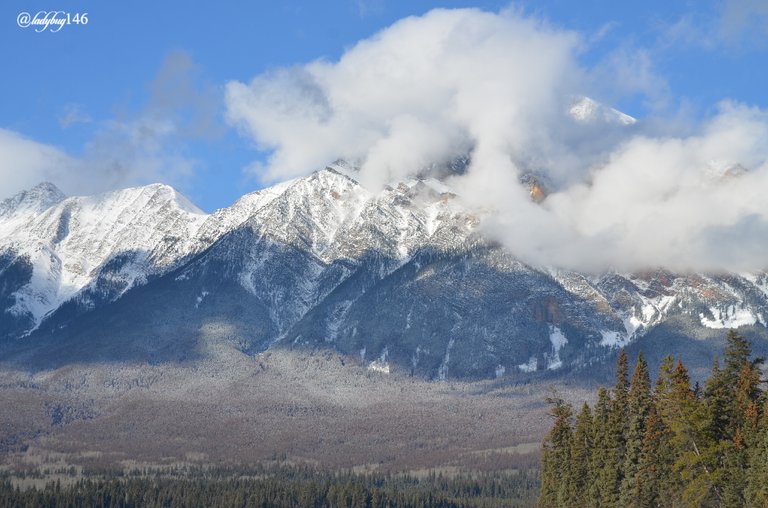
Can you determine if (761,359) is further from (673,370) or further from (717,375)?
(673,370)

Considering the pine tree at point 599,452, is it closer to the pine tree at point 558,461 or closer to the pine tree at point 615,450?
the pine tree at point 615,450

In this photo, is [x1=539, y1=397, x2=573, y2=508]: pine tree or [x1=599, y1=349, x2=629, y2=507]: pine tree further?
[x1=539, y1=397, x2=573, y2=508]: pine tree

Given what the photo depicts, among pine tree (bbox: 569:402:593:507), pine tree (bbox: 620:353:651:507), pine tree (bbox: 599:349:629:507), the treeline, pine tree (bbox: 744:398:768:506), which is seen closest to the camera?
pine tree (bbox: 744:398:768:506)

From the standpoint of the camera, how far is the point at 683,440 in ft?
398

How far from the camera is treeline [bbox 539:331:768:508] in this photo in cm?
11569

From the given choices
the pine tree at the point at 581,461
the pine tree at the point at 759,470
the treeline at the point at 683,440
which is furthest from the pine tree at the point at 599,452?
the pine tree at the point at 759,470

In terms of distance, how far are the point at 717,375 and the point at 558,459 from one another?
49.9 metres

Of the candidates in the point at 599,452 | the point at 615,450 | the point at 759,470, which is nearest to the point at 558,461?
the point at 599,452

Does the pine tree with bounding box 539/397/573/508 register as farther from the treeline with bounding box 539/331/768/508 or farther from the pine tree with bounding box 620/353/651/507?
the pine tree with bounding box 620/353/651/507

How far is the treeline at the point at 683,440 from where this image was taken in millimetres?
115688

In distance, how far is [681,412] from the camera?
398ft

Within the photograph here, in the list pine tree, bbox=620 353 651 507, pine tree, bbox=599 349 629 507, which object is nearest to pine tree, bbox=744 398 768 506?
pine tree, bbox=620 353 651 507

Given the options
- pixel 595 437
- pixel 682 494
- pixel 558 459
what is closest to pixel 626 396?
pixel 595 437

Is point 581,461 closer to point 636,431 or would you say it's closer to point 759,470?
point 636,431
